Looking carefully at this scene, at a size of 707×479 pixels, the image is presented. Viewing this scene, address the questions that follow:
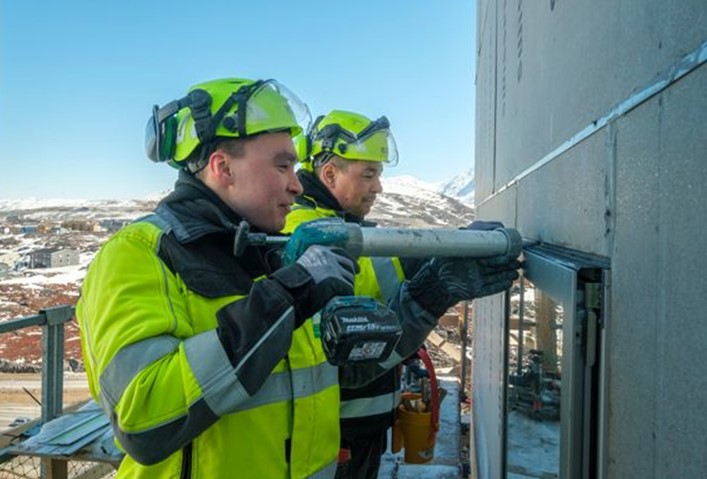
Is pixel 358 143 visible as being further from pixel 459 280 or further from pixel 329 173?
pixel 459 280

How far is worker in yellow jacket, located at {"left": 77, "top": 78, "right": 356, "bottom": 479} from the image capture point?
1388mm

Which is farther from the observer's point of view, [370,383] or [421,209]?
[421,209]

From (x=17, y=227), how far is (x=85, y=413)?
35426mm

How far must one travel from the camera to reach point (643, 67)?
0.97 metres

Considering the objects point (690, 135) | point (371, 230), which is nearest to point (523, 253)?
point (371, 230)

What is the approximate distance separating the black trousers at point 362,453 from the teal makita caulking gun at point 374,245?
60.7 inches

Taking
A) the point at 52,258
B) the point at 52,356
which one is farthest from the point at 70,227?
the point at 52,356

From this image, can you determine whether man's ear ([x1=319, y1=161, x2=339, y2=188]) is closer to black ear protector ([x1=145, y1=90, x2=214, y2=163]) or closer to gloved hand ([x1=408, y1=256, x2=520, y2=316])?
gloved hand ([x1=408, y1=256, x2=520, y2=316])

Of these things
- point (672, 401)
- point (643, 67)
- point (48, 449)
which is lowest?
point (48, 449)

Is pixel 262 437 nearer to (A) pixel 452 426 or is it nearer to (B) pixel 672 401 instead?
(B) pixel 672 401

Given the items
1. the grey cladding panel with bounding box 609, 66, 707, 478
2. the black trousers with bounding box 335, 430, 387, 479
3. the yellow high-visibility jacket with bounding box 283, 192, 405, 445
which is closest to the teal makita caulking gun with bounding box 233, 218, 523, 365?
the grey cladding panel with bounding box 609, 66, 707, 478

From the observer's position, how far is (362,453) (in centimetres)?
306

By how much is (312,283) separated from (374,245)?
1.08 feet

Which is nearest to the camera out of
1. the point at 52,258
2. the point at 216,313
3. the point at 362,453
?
the point at 216,313
